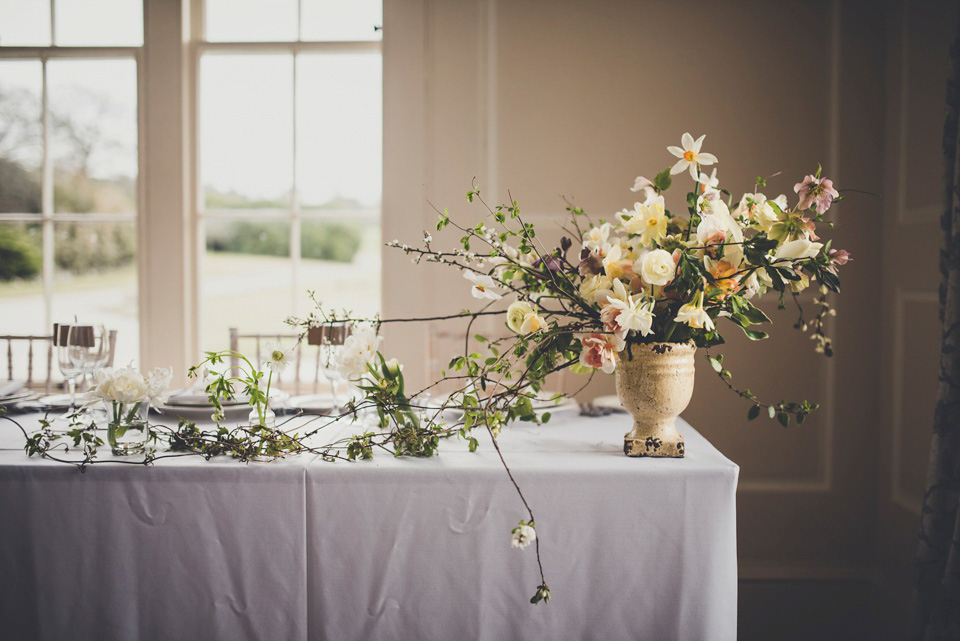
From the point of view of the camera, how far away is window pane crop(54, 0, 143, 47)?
2666mm

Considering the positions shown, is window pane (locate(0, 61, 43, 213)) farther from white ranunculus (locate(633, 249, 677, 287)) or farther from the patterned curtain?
the patterned curtain

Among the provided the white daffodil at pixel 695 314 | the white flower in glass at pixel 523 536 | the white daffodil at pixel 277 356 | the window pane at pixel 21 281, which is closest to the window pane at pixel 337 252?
the window pane at pixel 21 281

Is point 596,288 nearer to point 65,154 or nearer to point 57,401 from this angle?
point 57,401

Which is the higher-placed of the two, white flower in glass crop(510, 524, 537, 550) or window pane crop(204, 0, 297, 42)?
window pane crop(204, 0, 297, 42)

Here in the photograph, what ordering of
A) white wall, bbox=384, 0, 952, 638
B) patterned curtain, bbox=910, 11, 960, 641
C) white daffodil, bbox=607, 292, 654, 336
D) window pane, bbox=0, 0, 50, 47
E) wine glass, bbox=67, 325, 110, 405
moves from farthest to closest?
window pane, bbox=0, 0, 50, 47, white wall, bbox=384, 0, 952, 638, patterned curtain, bbox=910, 11, 960, 641, wine glass, bbox=67, 325, 110, 405, white daffodil, bbox=607, 292, 654, 336

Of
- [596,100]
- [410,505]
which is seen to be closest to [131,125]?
[596,100]

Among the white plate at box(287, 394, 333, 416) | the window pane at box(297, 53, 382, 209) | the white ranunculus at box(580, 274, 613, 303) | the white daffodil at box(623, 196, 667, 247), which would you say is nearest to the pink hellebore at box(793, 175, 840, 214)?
the white daffodil at box(623, 196, 667, 247)

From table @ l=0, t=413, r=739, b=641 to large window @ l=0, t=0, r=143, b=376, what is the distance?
185 centimetres

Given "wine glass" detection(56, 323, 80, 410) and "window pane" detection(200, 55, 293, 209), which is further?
"window pane" detection(200, 55, 293, 209)

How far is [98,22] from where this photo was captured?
2670 mm

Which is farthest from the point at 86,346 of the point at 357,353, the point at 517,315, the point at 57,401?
the point at 517,315

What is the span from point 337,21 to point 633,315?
7.33ft

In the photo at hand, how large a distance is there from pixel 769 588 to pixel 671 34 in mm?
2050

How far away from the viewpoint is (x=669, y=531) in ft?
3.64
